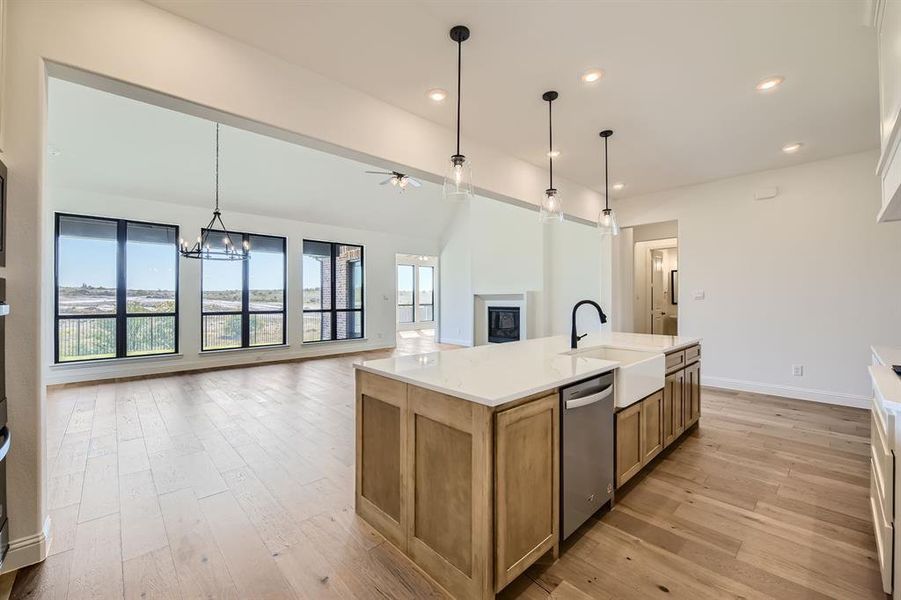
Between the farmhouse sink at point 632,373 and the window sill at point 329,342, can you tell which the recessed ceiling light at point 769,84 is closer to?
the farmhouse sink at point 632,373

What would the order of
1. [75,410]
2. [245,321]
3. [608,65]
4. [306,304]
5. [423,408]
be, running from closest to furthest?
[423,408] < [608,65] < [75,410] < [245,321] < [306,304]

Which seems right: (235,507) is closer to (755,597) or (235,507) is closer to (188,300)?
(755,597)

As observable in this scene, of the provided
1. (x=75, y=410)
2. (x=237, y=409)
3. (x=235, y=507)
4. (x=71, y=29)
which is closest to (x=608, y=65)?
(x=71, y=29)

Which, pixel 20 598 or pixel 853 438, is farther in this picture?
pixel 853 438

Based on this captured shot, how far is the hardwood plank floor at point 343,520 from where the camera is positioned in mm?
1661

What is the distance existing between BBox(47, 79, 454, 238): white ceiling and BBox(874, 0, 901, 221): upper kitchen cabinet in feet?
19.3

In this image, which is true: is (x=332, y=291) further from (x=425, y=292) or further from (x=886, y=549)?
(x=886, y=549)

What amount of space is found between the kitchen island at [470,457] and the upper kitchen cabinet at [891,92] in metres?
1.49

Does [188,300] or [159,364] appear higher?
[188,300]

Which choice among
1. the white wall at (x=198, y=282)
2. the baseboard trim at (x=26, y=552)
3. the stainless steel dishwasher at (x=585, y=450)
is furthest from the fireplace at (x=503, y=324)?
the baseboard trim at (x=26, y=552)

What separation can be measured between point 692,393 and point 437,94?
338 cm

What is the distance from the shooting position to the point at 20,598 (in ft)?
5.18

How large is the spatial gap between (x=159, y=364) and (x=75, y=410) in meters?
2.08

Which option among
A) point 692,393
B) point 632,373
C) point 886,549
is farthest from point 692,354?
point 886,549
